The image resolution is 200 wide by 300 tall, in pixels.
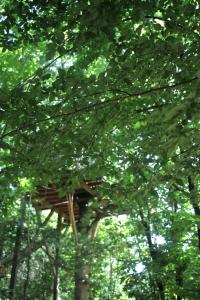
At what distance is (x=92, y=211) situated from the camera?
43.9 feet

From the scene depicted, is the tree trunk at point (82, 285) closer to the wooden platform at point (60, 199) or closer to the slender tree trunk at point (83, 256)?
the slender tree trunk at point (83, 256)

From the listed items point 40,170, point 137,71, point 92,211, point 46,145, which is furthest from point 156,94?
point 92,211

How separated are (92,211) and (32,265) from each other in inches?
112

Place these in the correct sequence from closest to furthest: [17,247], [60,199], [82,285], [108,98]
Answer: [108,98] < [17,247] < [82,285] < [60,199]

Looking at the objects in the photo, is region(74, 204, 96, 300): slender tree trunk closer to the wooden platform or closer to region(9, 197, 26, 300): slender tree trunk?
the wooden platform

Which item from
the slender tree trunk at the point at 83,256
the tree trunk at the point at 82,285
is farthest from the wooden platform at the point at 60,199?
the tree trunk at the point at 82,285

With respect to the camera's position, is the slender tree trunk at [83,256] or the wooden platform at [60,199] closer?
the slender tree trunk at [83,256]

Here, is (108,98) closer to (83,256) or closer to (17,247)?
(17,247)

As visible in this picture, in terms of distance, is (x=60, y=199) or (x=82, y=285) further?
(x=60, y=199)

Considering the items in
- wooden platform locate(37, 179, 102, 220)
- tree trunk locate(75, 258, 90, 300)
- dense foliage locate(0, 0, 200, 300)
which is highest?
wooden platform locate(37, 179, 102, 220)

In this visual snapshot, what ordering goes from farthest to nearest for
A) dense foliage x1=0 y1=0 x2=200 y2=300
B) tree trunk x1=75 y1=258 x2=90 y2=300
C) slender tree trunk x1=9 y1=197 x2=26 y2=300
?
tree trunk x1=75 y1=258 x2=90 y2=300 → slender tree trunk x1=9 y1=197 x2=26 y2=300 → dense foliage x1=0 y1=0 x2=200 y2=300

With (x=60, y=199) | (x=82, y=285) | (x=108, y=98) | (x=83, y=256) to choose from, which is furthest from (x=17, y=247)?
(x=108, y=98)

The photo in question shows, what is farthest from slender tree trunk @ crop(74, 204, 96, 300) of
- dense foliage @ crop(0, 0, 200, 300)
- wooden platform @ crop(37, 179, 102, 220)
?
dense foliage @ crop(0, 0, 200, 300)

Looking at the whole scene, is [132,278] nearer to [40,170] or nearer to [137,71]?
[40,170]
